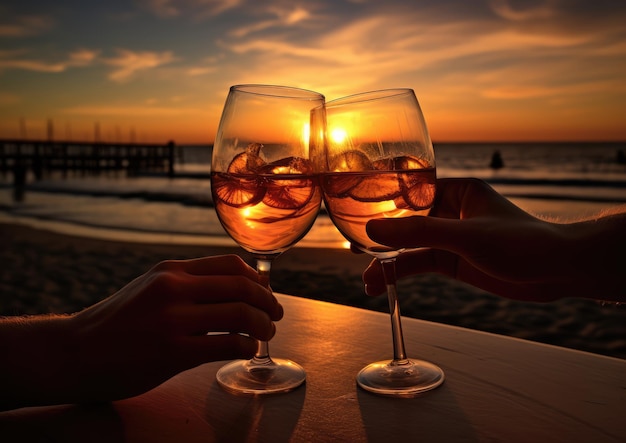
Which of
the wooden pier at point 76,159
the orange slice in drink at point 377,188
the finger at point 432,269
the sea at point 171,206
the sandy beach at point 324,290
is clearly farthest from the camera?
the wooden pier at point 76,159

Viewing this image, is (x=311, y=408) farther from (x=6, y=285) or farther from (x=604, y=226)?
(x=6, y=285)

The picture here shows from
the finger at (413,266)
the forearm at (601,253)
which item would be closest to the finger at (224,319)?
the finger at (413,266)

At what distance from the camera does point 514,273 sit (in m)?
1.13

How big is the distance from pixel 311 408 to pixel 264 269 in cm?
40

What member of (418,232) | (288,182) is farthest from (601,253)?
(288,182)

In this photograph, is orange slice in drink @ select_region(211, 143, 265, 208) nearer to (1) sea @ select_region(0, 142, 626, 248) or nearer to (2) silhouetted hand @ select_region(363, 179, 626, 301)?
(2) silhouetted hand @ select_region(363, 179, 626, 301)

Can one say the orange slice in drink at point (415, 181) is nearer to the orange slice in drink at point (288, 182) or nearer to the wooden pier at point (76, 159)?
the orange slice in drink at point (288, 182)

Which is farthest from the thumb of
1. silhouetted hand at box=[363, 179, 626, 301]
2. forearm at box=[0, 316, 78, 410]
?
forearm at box=[0, 316, 78, 410]

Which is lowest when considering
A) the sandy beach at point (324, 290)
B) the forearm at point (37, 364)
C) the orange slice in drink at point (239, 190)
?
the sandy beach at point (324, 290)

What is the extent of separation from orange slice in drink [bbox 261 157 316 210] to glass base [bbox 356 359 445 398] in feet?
1.24

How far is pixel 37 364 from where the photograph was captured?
91 cm

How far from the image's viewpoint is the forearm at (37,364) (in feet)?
2.89

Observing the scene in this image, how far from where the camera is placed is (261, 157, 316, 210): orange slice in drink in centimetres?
120

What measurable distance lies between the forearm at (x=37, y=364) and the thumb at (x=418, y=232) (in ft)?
1.87
